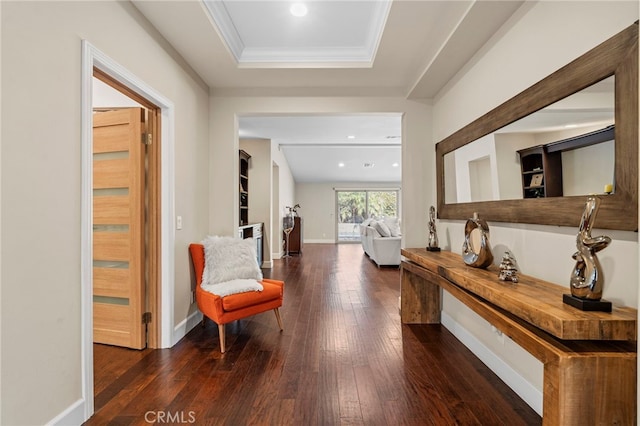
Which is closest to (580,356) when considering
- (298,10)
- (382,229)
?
(298,10)

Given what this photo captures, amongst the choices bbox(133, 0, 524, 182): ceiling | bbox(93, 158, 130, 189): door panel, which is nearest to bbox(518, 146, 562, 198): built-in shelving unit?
bbox(133, 0, 524, 182): ceiling

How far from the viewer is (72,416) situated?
1.60 m

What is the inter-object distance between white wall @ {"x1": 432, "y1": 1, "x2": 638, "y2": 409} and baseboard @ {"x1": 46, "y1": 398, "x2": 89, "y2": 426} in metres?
2.55

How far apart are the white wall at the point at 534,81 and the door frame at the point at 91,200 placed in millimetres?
2536

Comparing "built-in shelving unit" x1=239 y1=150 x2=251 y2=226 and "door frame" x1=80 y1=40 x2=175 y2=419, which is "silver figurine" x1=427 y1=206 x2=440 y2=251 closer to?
"door frame" x1=80 y1=40 x2=175 y2=419

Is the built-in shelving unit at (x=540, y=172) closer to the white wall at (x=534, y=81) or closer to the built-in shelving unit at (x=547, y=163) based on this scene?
the built-in shelving unit at (x=547, y=163)

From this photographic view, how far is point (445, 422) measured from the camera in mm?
1673

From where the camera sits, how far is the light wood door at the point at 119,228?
2.52 meters

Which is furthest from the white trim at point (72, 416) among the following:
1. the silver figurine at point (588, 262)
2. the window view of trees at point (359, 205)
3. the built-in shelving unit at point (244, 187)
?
the window view of trees at point (359, 205)

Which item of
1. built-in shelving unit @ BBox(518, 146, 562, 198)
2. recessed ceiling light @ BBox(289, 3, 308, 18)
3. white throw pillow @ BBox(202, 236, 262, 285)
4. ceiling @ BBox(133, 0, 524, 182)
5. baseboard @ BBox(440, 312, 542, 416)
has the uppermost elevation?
recessed ceiling light @ BBox(289, 3, 308, 18)

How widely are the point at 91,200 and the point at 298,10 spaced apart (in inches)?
78.0

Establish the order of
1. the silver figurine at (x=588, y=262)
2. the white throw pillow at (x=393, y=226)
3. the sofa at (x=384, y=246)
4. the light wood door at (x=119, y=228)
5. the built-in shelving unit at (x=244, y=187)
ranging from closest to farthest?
the silver figurine at (x=588, y=262) → the light wood door at (x=119, y=228) → the built-in shelving unit at (x=244, y=187) → the sofa at (x=384, y=246) → the white throw pillow at (x=393, y=226)

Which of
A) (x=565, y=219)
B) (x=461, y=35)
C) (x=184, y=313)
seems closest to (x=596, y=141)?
(x=565, y=219)

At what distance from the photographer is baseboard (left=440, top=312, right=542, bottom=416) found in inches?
70.5
